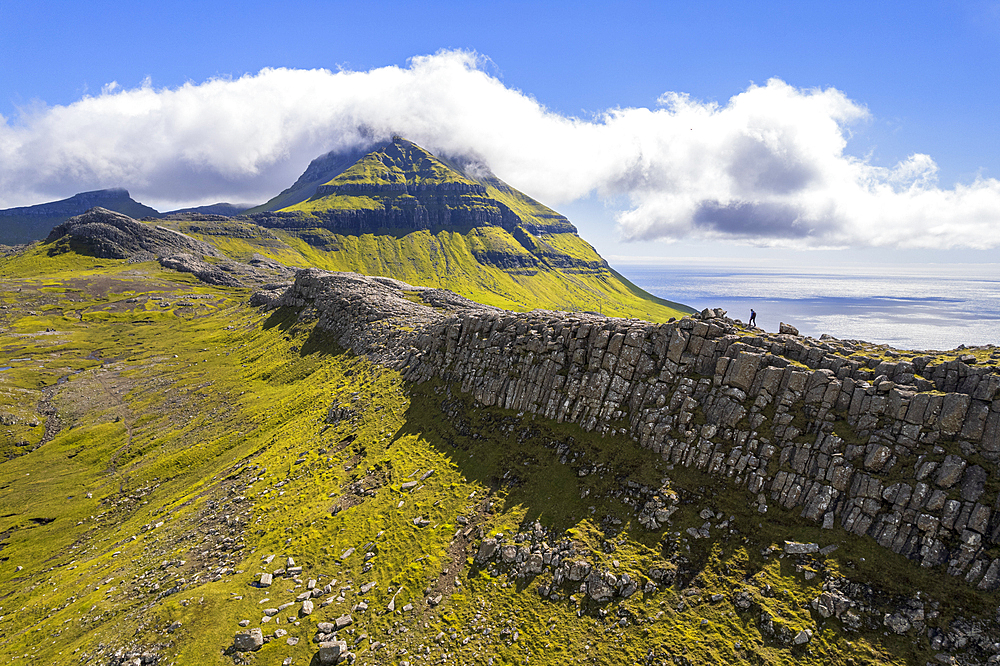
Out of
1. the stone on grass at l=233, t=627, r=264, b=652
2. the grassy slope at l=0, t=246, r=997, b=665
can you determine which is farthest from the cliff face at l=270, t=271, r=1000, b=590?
the stone on grass at l=233, t=627, r=264, b=652

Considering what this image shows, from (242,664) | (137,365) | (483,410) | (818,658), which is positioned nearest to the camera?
(818,658)

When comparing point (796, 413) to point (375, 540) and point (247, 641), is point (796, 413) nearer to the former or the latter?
point (375, 540)

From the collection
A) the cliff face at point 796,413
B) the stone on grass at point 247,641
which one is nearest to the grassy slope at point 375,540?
the stone on grass at point 247,641

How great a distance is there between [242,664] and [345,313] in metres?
71.9

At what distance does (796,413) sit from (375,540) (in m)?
37.2

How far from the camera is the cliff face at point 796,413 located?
990 inches

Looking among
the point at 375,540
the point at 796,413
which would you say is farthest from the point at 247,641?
the point at 796,413

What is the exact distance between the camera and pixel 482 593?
105 feet

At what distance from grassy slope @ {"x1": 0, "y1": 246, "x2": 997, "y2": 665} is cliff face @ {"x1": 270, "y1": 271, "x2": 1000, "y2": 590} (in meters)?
1.75

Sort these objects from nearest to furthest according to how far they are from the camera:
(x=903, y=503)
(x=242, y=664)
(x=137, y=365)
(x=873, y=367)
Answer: (x=903, y=503) < (x=242, y=664) < (x=873, y=367) < (x=137, y=365)

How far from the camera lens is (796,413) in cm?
3161

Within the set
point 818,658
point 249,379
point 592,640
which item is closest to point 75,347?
point 249,379

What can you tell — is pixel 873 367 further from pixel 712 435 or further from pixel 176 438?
pixel 176 438

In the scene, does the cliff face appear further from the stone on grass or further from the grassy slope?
the stone on grass
